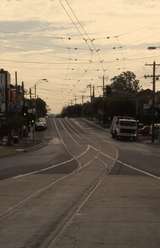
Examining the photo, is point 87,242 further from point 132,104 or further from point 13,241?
point 132,104

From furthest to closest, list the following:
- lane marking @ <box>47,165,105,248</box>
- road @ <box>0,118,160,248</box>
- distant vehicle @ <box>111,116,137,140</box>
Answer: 1. distant vehicle @ <box>111,116,137,140</box>
2. road @ <box>0,118,160,248</box>
3. lane marking @ <box>47,165,105,248</box>

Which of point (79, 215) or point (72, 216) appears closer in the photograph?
point (72, 216)

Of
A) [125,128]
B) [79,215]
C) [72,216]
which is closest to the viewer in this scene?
[72,216]

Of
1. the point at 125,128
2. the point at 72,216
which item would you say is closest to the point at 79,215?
the point at 72,216

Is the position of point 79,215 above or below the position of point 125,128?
above

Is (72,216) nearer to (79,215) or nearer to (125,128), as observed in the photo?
(79,215)

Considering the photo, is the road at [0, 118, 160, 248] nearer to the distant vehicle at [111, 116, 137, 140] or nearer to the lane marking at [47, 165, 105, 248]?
the lane marking at [47, 165, 105, 248]

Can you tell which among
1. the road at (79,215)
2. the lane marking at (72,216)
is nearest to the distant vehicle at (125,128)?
the road at (79,215)

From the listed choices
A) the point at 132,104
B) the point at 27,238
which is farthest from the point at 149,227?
the point at 132,104

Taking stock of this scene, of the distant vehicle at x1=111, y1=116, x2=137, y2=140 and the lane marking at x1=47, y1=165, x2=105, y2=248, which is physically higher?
the lane marking at x1=47, y1=165, x2=105, y2=248

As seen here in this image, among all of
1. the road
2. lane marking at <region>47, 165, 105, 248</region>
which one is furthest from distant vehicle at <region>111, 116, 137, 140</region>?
lane marking at <region>47, 165, 105, 248</region>

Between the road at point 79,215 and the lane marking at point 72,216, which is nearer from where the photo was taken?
the lane marking at point 72,216

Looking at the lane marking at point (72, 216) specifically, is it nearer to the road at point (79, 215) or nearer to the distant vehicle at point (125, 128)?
the road at point (79, 215)

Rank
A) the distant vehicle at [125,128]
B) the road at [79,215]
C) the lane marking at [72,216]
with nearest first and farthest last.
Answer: the lane marking at [72,216] < the road at [79,215] < the distant vehicle at [125,128]
